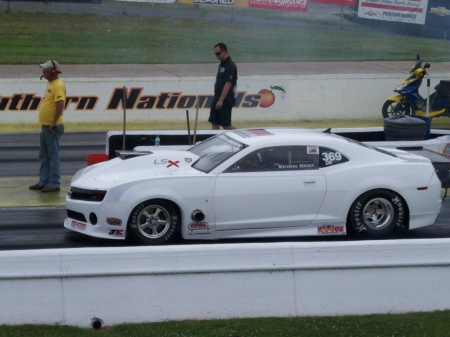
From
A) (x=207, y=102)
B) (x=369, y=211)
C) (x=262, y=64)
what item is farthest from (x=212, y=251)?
(x=262, y=64)

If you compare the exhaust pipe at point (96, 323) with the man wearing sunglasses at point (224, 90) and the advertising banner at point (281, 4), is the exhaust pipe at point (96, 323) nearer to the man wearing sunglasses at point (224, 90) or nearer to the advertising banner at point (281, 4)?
the man wearing sunglasses at point (224, 90)

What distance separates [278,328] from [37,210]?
5448mm

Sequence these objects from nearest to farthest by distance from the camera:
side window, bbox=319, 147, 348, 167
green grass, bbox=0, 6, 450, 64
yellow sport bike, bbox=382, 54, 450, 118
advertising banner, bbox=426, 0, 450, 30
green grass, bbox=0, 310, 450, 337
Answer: green grass, bbox=0, 310, 450, 337
side window, bbox=319, 147, 348, 167
yellow sport bike, bbox=382, 54, 450, 118
green grass, bbox=0, 6, 450, 64
advertising banner, bbox=426, 0, 450, 30

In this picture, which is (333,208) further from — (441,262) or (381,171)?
(441,262)

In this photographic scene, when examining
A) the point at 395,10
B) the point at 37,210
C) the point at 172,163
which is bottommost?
the point at 37,210

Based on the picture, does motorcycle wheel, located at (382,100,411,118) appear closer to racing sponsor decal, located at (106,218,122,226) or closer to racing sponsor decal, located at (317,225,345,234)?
racing sponsor decal, located at (317,225,345,234)

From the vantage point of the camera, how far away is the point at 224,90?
13.2 metres

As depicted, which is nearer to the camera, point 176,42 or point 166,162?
point 166,162

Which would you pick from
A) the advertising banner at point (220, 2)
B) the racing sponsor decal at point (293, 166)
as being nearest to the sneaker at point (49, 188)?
the racing sponsor decal at point (293, 166)

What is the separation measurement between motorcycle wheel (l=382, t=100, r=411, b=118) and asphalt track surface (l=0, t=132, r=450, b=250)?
6.99 metres

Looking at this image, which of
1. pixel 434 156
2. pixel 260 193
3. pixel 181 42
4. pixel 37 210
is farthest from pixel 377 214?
pixel 181 42

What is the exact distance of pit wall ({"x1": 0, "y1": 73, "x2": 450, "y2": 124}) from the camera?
17031mm

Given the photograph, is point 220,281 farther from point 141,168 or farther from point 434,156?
point 434,156

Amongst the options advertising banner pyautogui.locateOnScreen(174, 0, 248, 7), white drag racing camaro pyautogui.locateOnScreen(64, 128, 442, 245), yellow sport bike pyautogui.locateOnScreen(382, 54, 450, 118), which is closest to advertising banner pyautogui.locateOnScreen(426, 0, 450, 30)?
advertising banner pyautogui.locateOnScreen(174, 0, 248, 7)
